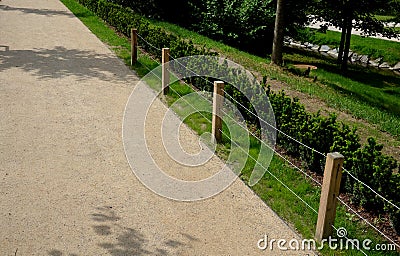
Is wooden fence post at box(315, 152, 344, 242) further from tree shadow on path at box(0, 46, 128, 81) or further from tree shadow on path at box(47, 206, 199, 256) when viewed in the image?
tree shadow on path at box(0, 46, 128, 81)

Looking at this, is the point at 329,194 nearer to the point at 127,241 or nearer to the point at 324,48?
the point at 127,241

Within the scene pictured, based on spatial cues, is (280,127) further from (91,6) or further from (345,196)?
(91,6)

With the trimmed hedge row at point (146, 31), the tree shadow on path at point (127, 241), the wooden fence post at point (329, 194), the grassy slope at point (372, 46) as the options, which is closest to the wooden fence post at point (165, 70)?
the trimmed hedge row at point (146, 31)

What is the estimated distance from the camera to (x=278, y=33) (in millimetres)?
13273

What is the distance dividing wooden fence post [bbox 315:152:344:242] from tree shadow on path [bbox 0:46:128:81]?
7.22 metres

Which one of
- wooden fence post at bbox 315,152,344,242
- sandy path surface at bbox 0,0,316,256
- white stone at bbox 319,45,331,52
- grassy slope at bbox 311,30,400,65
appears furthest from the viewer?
white stone at bbox 319,45,331,52

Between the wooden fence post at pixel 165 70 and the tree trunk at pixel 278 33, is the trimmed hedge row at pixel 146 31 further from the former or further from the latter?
the tree trunk at pixel 278 33

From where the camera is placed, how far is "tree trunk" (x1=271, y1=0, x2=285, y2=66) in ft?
41.9

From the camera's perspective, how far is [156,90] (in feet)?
31.4

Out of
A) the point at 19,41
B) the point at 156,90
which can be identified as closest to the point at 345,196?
the point at 156,90

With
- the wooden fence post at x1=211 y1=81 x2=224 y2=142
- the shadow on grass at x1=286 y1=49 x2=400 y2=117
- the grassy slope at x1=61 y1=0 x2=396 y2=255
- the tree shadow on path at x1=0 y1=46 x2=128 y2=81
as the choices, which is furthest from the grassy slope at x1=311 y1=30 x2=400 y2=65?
the wooden fence post at x1=211 y1=81 x2=224 y2=142

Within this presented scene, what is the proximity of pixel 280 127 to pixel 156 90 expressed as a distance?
12.3 ft

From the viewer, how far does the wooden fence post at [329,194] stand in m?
4.27

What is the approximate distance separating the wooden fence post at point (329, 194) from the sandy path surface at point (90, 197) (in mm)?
311
